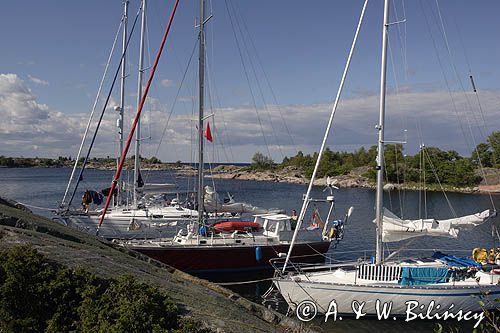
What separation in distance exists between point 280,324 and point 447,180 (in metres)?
99.6

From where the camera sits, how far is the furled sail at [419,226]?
20.2 meters

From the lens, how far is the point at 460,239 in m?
35.2

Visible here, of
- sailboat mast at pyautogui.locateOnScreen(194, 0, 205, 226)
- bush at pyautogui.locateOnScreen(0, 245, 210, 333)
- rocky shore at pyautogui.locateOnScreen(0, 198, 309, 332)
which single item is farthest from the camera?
sailboat mast at pyautogui.locateOnScreen(194, 0, 205, 226)

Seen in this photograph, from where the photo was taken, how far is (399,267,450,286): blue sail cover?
17.6 m

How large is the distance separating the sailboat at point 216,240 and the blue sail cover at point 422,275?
6018 mm

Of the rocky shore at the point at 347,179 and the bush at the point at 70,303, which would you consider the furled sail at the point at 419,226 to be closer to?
the bush at the point at 70,303

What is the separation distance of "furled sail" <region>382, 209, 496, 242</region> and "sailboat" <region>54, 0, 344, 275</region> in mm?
4083

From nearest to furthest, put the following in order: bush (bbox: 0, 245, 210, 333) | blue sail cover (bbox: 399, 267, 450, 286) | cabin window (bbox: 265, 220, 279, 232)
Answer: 1. bush (bbox: 0, 245, 210, 333)
2. blue sail cover (bbox: 399, 267, 450, 286)
3. cabin window (bbox: 265, 220, 279, 232)

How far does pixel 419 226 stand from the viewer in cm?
2116

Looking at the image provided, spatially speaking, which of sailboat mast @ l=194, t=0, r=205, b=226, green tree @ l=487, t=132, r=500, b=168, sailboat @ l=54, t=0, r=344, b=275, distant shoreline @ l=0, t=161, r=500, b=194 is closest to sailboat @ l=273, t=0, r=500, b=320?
sailboat @ l=54, t=0, r=344, b=275

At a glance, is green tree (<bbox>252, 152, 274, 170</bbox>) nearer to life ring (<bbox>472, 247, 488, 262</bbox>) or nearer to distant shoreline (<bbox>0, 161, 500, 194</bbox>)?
distant shoreline (<bbox>0, 161, 500, 194</bbox>)

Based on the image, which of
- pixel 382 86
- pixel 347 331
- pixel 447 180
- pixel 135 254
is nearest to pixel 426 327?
pixel 347 331

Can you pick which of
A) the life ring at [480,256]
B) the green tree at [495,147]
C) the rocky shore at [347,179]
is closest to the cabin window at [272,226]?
the life ring at [480,256]

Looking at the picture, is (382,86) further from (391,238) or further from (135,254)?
(135,254)
